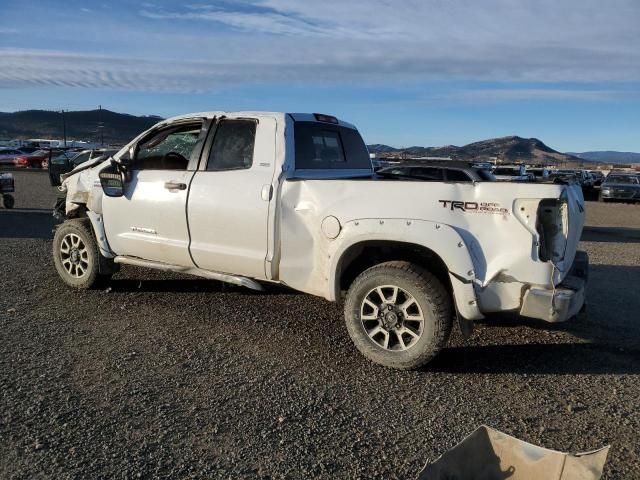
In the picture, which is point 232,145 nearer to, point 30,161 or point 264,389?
point 264,389

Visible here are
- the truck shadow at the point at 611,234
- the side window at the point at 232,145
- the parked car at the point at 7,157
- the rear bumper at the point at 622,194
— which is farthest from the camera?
the parked car at the point at 7,157

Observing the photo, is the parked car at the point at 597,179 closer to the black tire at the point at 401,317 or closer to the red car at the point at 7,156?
the black tire at the point at 401,317

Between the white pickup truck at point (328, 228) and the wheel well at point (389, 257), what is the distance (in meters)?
0.01

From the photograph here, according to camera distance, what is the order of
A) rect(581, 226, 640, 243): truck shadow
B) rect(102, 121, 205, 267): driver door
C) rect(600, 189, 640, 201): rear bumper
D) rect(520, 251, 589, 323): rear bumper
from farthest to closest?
rect(600, 189, 640, 201): rear bumper, rect(581, 226, 640, 243): truck shadow, rect(102, 121, 205, 267): driver door, rect(520, 251, 589, 323): rear bumper

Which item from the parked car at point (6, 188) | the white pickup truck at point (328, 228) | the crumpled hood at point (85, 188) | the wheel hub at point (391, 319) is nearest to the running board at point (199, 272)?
the white pickup truck at point (328, 228)

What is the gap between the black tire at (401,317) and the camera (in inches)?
177

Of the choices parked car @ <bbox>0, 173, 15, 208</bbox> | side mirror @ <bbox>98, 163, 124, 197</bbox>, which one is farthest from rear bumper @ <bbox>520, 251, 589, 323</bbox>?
parked car @ <bbox>0, 173, 15, 208</bbox>

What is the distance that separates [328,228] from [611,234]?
12.5 meters

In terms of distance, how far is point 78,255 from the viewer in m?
6.78

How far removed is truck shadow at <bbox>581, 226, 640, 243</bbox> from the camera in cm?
1369

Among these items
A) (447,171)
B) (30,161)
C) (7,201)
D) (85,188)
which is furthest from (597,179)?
(85,188)

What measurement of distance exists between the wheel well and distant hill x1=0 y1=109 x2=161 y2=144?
160 metres

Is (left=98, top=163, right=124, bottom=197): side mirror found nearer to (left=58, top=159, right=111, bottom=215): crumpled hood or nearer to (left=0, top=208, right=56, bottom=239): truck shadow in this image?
(left=58, top=159, right=111, bottom=215): crumpled hood

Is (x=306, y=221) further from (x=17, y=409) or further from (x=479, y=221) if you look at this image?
(x=17, y=409)
